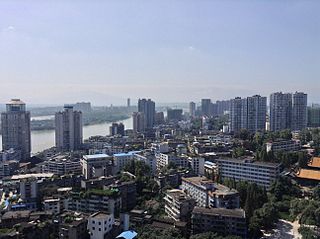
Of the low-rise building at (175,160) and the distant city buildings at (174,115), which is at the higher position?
the distant city buildings at (174,115)

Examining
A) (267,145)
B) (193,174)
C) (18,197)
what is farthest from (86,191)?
(267,145)

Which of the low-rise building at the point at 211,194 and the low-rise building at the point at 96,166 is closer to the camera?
the low-rise building at the point at 211,194

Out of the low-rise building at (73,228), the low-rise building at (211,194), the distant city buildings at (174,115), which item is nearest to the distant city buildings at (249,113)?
the low-rise building at (211,194)

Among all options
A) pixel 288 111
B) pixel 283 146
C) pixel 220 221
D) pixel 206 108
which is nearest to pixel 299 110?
pixel 288 111

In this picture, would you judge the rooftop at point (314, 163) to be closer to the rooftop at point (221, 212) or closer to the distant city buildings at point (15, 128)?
the rooftop at point (221, 212)

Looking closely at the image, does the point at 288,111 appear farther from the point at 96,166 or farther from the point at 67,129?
the point at 96,166

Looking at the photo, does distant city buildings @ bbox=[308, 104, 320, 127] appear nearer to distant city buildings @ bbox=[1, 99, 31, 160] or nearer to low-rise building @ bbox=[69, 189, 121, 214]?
distant city buildings @ bbox=[1, 99, 31, 160]
